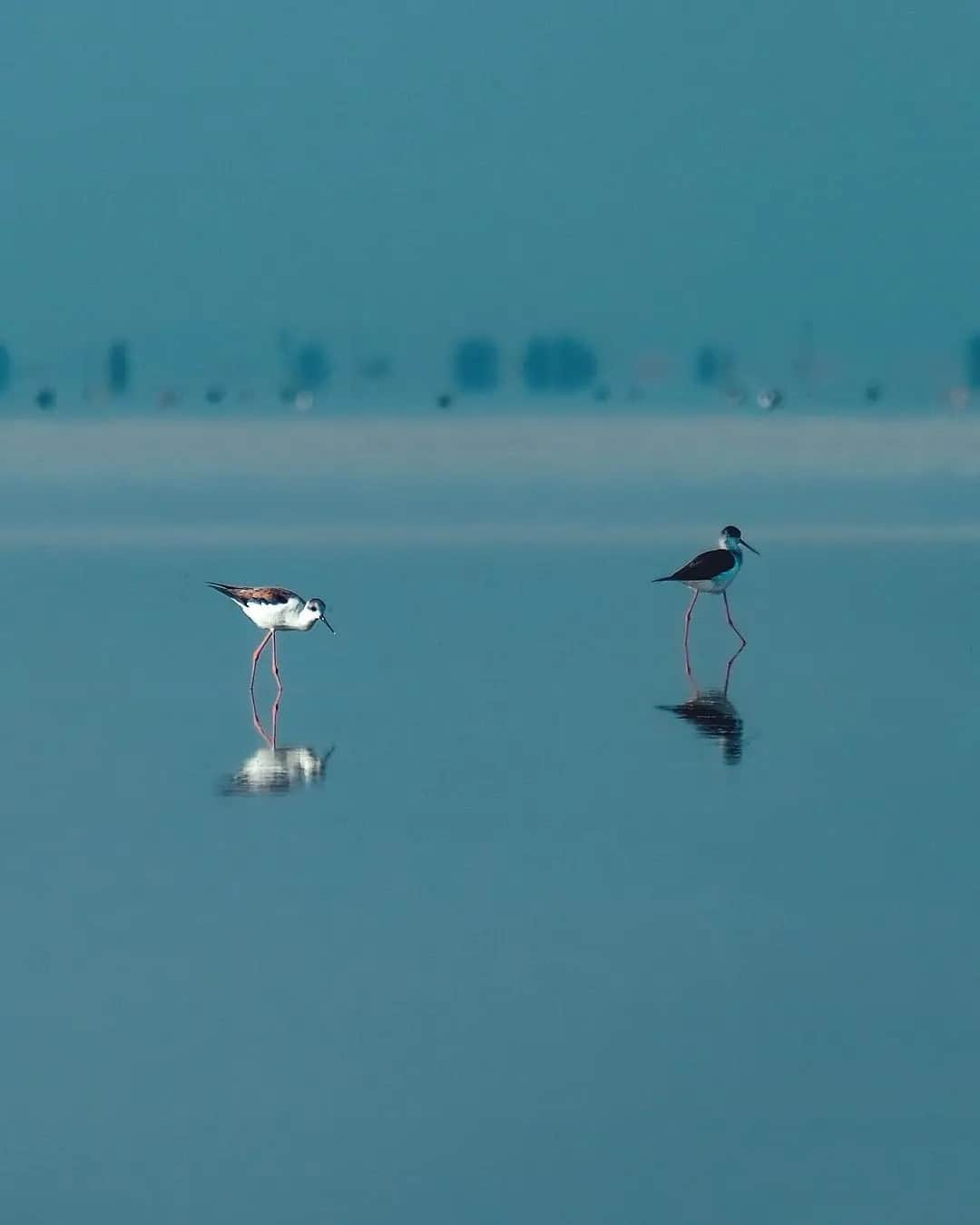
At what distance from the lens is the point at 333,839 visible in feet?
26.1

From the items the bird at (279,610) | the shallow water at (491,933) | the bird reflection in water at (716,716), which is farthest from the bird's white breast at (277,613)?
the bird reflection in water at (716,716)

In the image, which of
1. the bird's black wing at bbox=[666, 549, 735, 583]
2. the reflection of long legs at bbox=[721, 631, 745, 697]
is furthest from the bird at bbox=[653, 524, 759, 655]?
the reflection of long legs at bbox=[721, 631, 745, 697]

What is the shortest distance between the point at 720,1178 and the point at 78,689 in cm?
739

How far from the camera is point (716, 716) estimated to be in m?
11.0

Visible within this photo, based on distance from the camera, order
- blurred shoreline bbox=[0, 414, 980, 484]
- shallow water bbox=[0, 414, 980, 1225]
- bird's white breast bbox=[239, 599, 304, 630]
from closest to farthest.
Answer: shallow water bbox=[0, 414, 980, 1225], bird's white breast bbox=[239, 599, 304, 630], blurred shoreline bbox=[0, 414, 980, 484]

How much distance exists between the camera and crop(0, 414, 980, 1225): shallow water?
4.96 m

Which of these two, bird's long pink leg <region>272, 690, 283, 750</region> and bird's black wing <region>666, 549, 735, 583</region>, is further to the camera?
bird's black wing <region>666, 549, 735, 583</region>

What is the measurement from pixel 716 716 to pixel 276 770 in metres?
2.38

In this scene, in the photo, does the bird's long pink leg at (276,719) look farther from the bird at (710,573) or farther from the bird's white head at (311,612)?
the bird at (710,573)

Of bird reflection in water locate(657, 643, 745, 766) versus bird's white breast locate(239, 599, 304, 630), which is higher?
bird's white breast locate(239, 599, 304, 630)

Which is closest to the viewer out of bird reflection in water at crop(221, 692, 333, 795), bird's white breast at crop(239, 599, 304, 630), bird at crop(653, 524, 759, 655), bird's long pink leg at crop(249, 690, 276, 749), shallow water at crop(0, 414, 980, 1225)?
shallow water at crop(0, 414, 980, 1225)

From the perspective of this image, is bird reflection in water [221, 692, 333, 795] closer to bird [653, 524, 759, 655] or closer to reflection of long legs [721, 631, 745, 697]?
reflection of long legs [721, 631, 745, 697]

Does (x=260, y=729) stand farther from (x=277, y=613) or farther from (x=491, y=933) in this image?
(x=491, y=933)

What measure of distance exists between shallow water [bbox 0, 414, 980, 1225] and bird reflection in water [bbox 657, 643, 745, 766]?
0.11 ft
